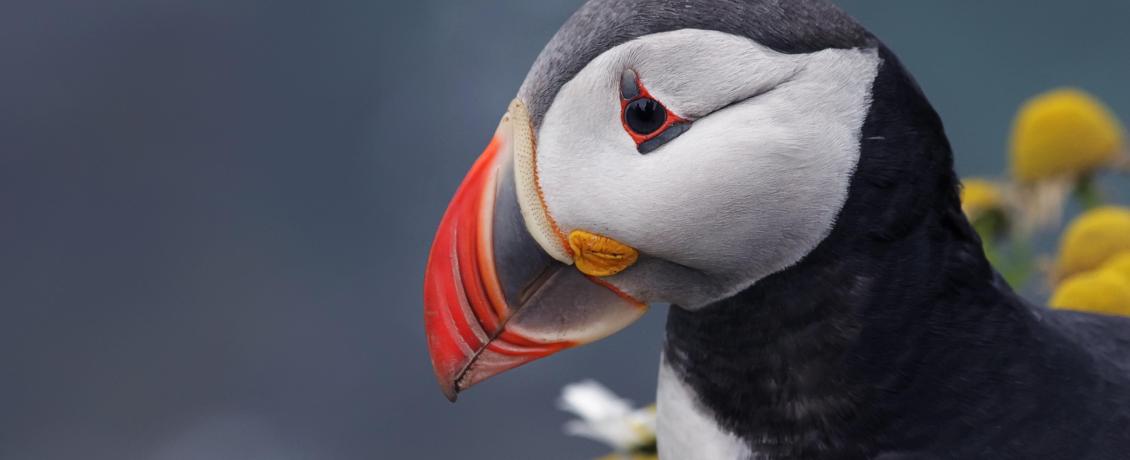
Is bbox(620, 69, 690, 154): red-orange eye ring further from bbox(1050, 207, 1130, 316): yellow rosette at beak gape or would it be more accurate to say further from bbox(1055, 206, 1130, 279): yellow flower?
bbox(1055, 206, 1130, 279): yellow flower

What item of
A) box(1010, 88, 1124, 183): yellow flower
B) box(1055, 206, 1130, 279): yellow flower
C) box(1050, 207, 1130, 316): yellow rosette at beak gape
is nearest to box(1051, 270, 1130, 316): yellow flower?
box(1050, 207, 1130, 316): yellow rosette at beak gape

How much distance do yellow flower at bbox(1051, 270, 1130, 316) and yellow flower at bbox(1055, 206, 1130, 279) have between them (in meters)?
0.13

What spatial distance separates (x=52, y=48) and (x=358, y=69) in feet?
2.74

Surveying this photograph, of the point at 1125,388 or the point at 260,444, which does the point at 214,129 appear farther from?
the point at 1125,388

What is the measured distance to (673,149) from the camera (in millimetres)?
974

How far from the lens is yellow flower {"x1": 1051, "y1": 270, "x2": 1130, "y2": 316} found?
147cm

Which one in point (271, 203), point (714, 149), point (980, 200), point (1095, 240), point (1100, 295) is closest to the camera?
point (714, 149)

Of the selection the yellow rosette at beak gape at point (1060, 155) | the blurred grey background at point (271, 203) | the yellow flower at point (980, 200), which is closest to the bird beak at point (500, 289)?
the yellow flower at point (980, 200)

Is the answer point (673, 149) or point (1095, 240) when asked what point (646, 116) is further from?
point (1095, 240)

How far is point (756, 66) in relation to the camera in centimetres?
96

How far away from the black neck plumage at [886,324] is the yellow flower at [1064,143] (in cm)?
98

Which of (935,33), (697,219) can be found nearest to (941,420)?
(697,219)

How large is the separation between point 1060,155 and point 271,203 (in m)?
2.20

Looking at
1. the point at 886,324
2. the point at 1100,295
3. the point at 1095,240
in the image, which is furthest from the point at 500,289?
the point at 1095,240
